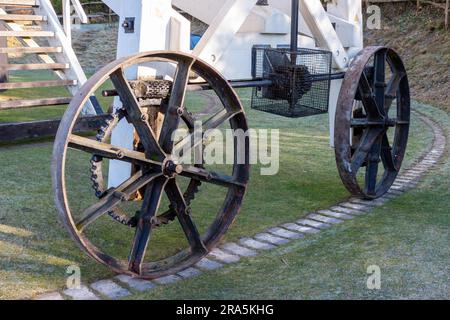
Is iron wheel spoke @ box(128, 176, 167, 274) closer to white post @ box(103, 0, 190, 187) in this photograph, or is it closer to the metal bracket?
white post @ box(103, 0, 190, 187)

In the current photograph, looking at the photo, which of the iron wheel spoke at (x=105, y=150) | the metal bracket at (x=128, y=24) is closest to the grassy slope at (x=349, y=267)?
the iron wheel spoke at (x=105, y=150)

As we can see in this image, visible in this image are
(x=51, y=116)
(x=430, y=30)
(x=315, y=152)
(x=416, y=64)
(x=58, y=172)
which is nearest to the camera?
(x=58, y=172)

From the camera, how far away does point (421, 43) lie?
15.0 m

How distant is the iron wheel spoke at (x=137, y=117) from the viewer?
3506 mm

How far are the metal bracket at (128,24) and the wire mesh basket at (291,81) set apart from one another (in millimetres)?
1091

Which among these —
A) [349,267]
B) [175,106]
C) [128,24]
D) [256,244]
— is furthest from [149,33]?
[349,267]

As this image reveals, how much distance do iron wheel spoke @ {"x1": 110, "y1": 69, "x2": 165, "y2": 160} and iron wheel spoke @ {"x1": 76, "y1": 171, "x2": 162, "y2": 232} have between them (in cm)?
14

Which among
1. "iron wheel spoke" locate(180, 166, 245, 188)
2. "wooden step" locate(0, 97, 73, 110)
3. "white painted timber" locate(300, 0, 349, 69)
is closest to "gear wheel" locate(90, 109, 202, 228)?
"iron wheel spoke" locate(180, 166, 245, 188)

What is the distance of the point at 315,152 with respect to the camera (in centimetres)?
736

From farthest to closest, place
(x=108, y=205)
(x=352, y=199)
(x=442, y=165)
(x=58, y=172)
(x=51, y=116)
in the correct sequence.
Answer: (x=51, y=116), (x=442, y=165), (x=352, y=199), (x=108, y=205), (x=58, y=172)

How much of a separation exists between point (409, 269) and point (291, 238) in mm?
929

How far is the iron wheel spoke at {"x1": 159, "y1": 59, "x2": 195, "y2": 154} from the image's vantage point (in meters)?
3.69

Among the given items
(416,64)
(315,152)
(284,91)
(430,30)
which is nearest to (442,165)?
(315,152)

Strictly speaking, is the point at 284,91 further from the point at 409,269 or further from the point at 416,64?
the point at 416,64
